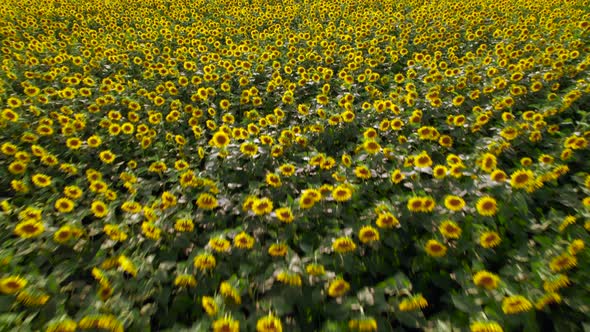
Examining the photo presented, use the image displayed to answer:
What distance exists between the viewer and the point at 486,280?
1.79 metres

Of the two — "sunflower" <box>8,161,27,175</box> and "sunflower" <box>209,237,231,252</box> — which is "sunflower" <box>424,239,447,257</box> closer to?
"sunflower" <box>209,237,231,252</box>

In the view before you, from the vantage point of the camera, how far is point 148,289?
193 cm

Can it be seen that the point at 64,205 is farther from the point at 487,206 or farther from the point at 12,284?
the point at 487,206

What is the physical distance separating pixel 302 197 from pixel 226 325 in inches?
42.2

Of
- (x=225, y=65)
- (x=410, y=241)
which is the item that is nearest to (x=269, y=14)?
(x=225, y=65)

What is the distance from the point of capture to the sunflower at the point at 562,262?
1.78 m

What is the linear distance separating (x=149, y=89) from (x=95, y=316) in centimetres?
417

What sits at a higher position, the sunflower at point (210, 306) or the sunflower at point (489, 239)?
the sunflower at point (210, 306)

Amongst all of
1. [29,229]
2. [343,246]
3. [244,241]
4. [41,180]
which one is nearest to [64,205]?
[29,229]

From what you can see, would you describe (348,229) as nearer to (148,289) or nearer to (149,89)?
(148,289)

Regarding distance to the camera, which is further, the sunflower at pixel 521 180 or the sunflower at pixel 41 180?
the sunflower at pixel 41 180

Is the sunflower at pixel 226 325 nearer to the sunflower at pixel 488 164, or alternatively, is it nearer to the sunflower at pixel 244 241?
the sunflower at pixel 244 241

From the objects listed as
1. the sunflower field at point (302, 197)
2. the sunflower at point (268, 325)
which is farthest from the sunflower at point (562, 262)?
the sunflower at point (268, 325)

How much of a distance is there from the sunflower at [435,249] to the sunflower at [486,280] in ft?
0.92
